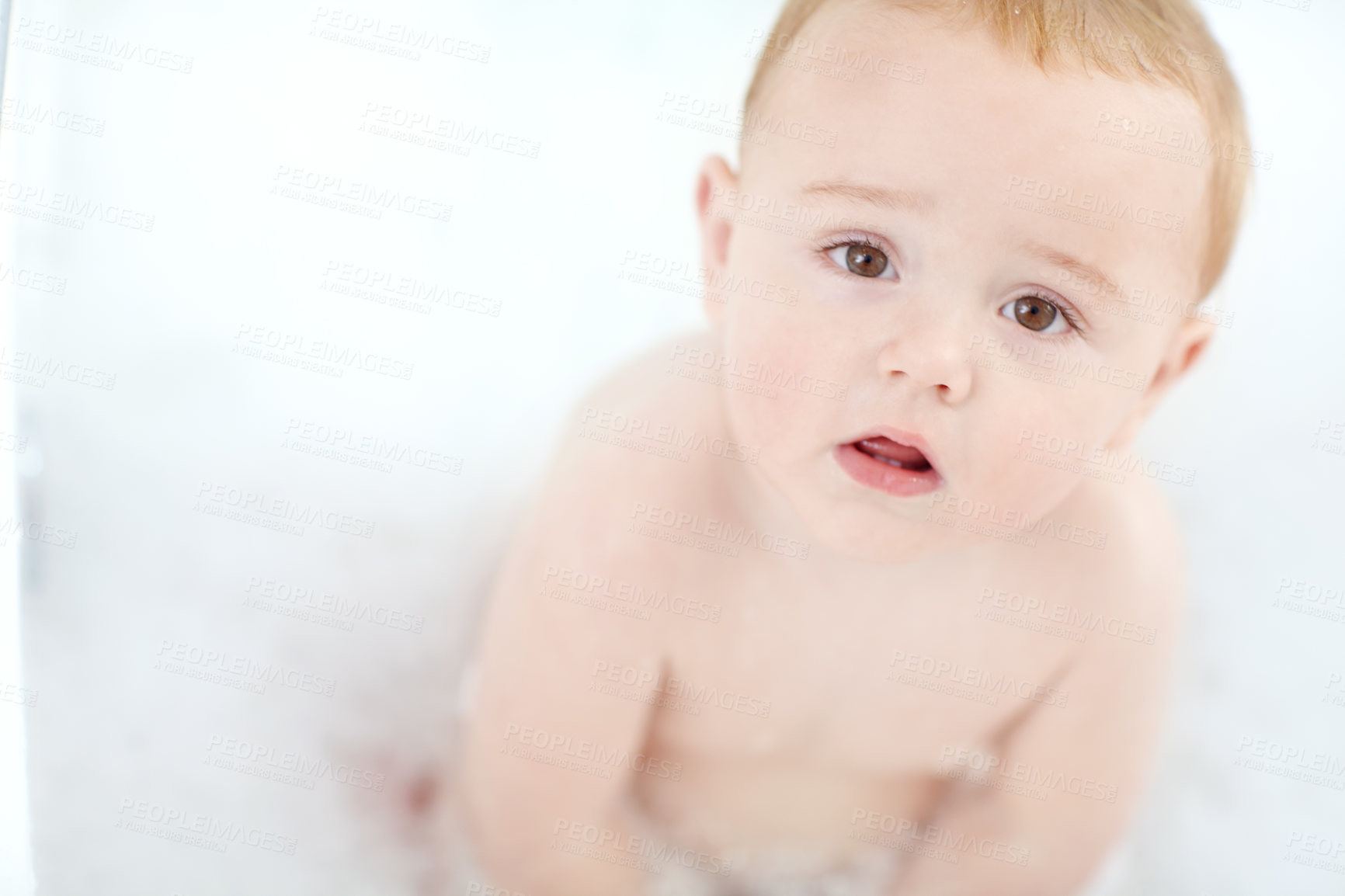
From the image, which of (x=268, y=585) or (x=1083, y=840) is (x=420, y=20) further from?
(x=1083, y=840)

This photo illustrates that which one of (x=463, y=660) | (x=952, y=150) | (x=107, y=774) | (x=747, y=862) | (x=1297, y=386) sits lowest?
(x=747, y=862)

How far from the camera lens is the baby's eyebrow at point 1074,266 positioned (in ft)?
2.32

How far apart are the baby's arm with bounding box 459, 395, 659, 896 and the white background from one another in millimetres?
159

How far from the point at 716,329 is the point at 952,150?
32cm

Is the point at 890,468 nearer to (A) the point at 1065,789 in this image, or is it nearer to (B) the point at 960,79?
(B) the point at 960,79

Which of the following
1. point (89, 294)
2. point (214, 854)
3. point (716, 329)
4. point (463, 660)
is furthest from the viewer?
point (89, 294)

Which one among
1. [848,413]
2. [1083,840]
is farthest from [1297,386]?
[848,413]

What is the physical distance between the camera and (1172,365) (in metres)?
0.83

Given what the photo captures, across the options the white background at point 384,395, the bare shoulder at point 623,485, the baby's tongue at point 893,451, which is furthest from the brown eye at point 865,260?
the white background at point 384,395

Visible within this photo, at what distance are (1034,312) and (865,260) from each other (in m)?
0.11

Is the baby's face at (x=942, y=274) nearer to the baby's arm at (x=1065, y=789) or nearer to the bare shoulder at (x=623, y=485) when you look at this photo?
the bare shoulder at (x=623, y=485)

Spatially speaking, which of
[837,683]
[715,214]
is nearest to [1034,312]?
[715,214]

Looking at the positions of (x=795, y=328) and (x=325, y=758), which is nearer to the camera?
(x=795, y=328)

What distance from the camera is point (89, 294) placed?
4.56ft
